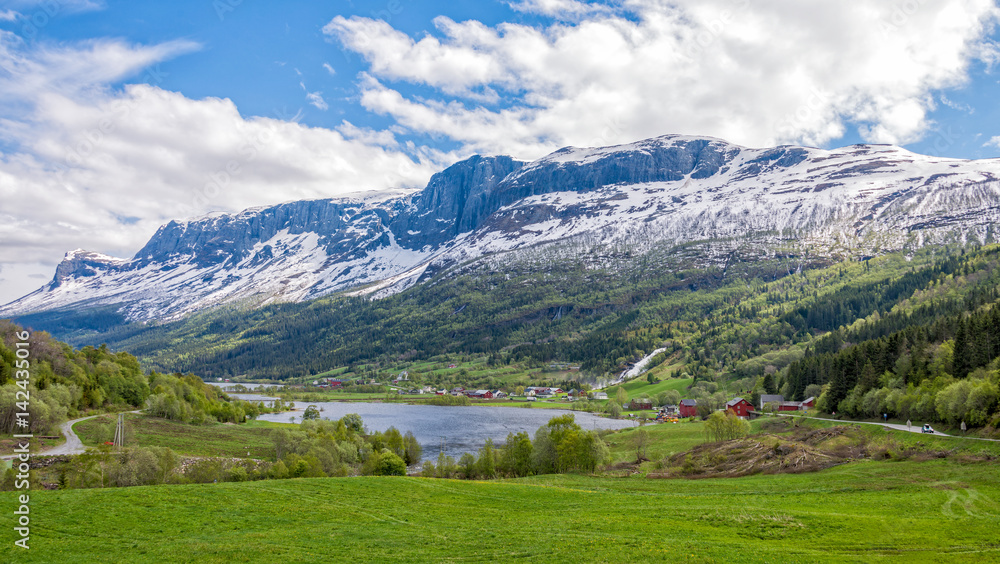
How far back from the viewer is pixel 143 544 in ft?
76.2

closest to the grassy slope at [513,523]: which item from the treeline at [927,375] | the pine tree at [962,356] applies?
the treeline at [927,375]

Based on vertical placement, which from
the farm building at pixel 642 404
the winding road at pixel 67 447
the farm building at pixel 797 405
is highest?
the winding road at pixel 67 447

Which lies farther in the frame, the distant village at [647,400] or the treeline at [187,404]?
the distant village at [647,400]

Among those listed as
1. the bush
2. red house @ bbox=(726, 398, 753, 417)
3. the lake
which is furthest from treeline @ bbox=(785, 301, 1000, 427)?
the bush

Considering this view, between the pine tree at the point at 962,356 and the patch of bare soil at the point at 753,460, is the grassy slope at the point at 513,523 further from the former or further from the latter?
the pine tree at the point at 962,356

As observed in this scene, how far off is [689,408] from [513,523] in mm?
98874

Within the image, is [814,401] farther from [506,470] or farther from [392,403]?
[392,403]

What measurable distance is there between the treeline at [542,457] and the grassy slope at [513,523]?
22.8 meters

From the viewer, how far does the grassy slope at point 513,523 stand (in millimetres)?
22812

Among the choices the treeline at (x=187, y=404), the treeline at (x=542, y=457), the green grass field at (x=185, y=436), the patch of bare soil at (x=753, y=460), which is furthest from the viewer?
the treeline at (x=187, y=404)

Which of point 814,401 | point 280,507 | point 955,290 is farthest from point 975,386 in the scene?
point 955,290

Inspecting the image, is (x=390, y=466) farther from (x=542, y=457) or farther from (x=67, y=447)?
(x=67, y=447)

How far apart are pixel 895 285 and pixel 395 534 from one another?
210 meters

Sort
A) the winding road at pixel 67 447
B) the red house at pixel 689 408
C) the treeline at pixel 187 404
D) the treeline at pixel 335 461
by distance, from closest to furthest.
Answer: the treeline at pixel 335 461 < the winding road at pixel 67 447 < the treeline at pixel 187 404 < the red house at pixel 689 408
